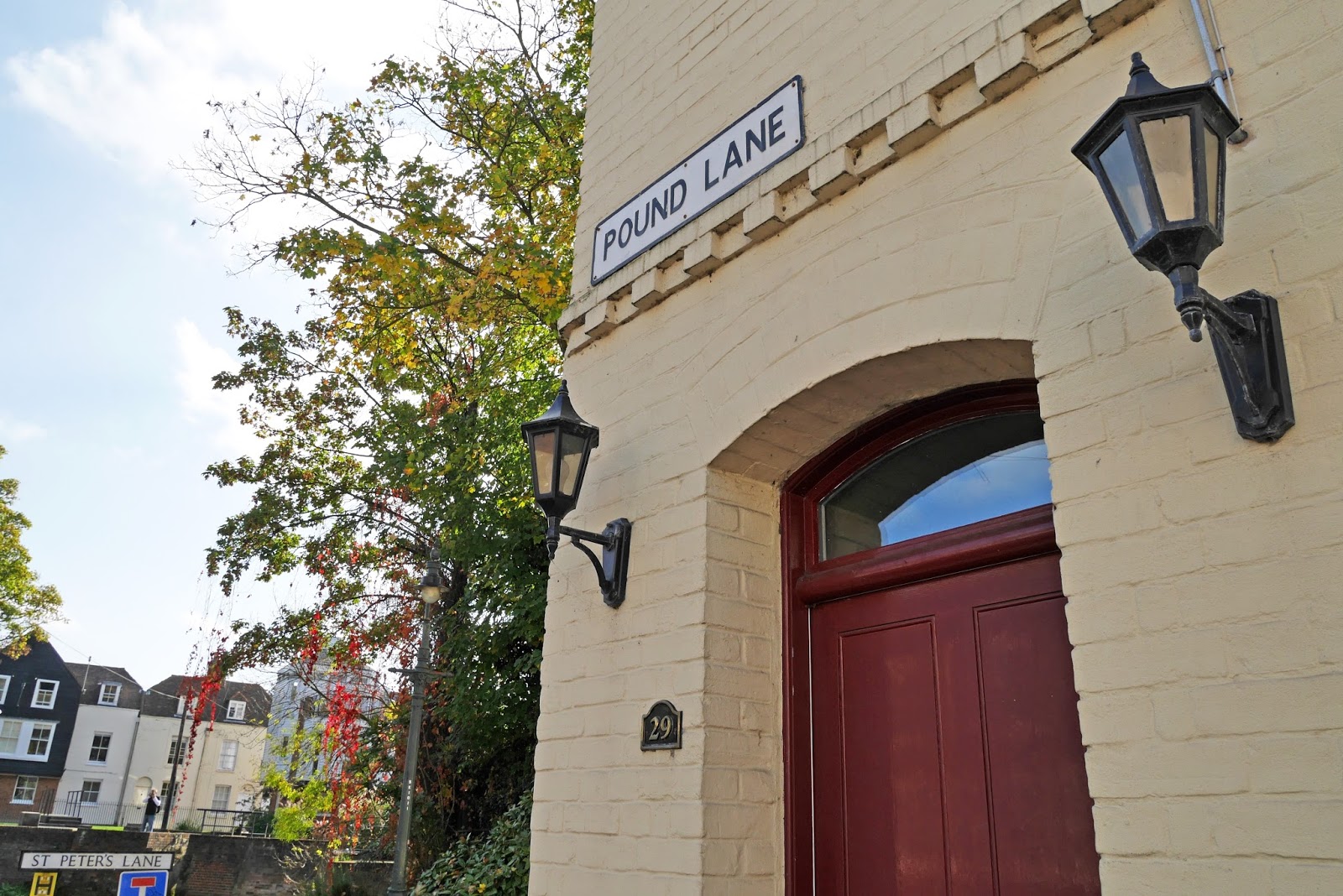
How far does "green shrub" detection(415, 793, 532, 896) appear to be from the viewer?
21.7 ft

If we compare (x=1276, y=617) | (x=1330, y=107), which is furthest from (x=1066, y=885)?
(x=1330, y=107)

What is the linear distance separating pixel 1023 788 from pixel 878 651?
692 mm

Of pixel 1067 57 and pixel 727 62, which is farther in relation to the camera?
pixel 727 62

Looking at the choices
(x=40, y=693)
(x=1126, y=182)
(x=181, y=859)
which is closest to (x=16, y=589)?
(x=181, y=859)

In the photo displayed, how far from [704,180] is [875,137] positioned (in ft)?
3.22

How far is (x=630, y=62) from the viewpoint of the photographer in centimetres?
503

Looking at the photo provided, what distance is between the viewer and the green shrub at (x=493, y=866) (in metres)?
6.60

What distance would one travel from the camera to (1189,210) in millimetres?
1941

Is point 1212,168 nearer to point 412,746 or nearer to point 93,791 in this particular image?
point 412,746

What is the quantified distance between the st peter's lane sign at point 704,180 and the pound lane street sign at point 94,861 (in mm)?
8746

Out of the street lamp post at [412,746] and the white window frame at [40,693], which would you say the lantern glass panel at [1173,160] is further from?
the white window frame at [40,693]

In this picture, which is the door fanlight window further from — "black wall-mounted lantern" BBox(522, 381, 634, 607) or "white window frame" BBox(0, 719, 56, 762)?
"white window frame" BBox(0, 719, 56, 762)

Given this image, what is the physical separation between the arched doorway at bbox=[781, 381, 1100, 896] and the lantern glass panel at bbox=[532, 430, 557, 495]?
37.2 inches

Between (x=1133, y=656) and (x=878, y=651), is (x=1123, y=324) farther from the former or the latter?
(x=878, y=651)
